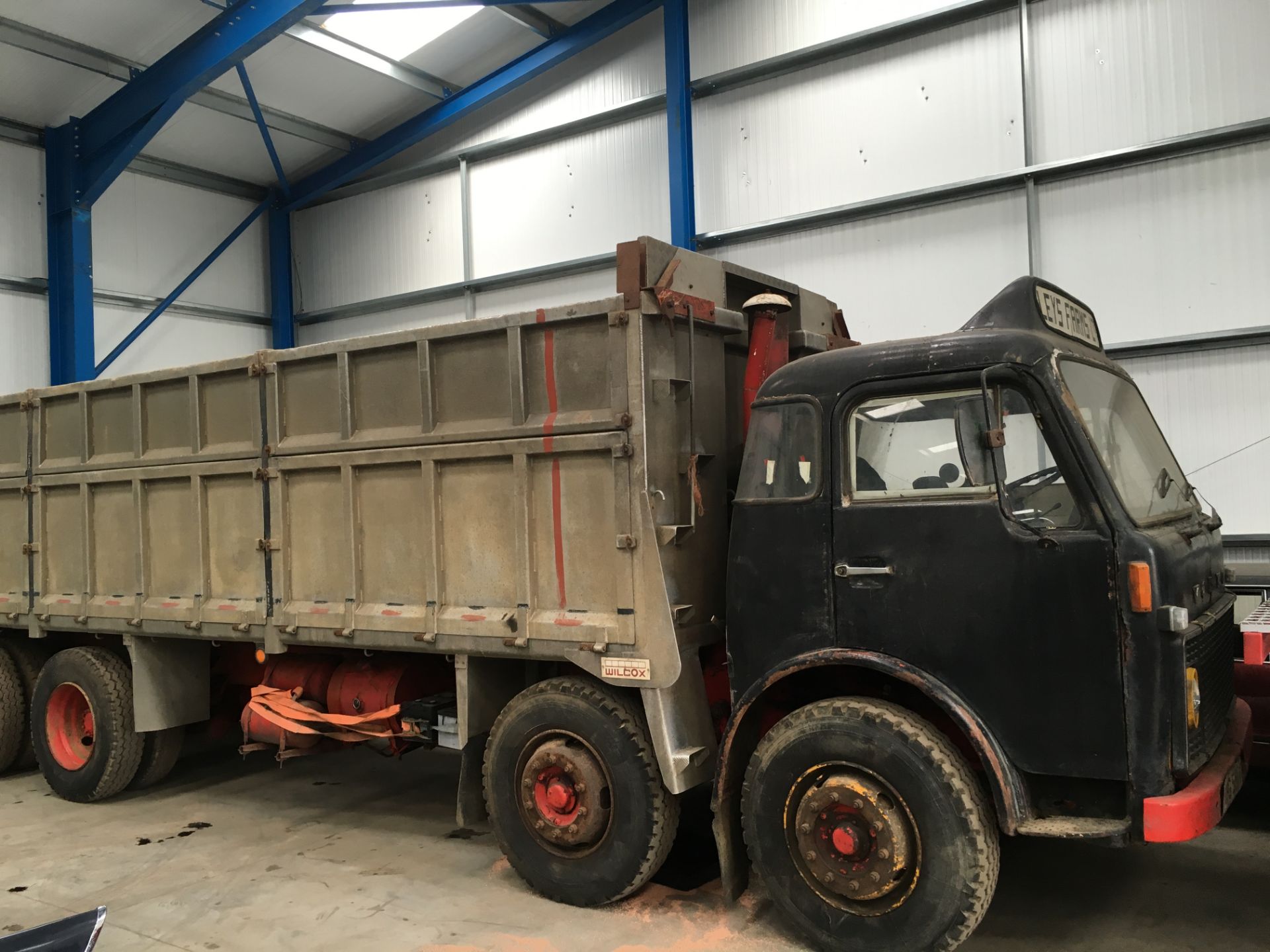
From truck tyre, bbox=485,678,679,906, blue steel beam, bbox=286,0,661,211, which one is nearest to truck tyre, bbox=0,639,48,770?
truck tyre, bbox=485,678,679,906

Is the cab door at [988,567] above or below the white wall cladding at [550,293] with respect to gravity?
below

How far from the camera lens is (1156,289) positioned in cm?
866

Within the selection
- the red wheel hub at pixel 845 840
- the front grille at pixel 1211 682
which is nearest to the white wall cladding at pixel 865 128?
the front grille at pixel 1211 682

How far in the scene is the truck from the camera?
12.0 feet

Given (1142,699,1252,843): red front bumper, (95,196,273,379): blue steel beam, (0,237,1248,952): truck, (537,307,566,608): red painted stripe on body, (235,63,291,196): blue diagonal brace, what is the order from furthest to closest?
1. (95,196,273,379): blue steel beam
2. (235,63,291,196): blue diagonal brace
3. (537,307,566,608): red painted stripe on body
4. (0,237,1248,952): truck
5. (1142,699,1252,843): red front bumper

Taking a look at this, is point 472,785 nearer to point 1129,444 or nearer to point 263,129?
point 1129,444

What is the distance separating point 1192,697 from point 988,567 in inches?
33.0

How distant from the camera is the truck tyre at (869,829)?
12.1ft

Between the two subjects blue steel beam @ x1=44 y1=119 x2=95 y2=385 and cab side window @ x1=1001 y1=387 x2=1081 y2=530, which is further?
blue steel beam @ x1=44 y1=119 x2=95 y2=385

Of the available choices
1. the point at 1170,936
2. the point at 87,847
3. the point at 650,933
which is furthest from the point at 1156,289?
the point at 87,847

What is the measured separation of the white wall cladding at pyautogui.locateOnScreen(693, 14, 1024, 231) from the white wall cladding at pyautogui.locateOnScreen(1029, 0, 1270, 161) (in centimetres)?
32

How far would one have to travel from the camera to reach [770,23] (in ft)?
34.7

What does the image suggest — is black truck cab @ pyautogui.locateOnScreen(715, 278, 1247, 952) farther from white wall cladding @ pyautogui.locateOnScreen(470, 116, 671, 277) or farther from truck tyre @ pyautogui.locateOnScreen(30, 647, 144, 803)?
white wall cladding @ pyautogui.locateOnScreen(470, 116, 671, 277)

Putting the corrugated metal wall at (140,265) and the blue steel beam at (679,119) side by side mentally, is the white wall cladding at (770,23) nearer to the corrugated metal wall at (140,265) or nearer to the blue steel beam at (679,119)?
the blue steel beam at (679,119)
